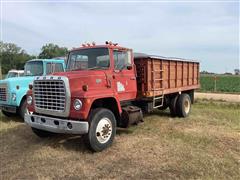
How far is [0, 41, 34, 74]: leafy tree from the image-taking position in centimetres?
8241

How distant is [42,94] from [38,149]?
4.20ft

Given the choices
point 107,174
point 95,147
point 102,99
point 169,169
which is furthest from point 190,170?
point 102,99

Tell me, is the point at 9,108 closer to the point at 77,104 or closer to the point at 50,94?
the point at 50,94

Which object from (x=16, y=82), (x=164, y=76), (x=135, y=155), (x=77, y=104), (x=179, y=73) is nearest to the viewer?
(x=77, y=104)

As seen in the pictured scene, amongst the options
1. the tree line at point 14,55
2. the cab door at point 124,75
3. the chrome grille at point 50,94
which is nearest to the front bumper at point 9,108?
the chrome grille at point 50,94

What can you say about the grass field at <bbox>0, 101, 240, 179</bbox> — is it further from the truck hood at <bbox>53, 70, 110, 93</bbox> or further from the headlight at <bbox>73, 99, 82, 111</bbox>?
the truck hood at <bbox>53, 70, 110, 93</bbox>

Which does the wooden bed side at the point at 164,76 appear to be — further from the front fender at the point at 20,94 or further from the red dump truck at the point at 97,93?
the front fender at the point at 20,94

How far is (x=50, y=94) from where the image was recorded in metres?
5.69

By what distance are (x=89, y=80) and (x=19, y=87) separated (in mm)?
4734

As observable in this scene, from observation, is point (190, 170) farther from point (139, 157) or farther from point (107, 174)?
point (107, 174)

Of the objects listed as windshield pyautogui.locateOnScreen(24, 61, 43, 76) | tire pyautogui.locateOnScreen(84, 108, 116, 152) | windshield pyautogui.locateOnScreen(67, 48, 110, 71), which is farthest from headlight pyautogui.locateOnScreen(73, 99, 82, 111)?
windshield pyautogui.locateOnScreen(24, 61, 43, 76)

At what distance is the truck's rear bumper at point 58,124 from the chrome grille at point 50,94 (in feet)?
0.80

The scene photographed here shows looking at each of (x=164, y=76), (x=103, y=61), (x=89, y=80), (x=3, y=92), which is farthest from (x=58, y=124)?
(x=3, y=92)

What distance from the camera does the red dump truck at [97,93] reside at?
5438 mm
